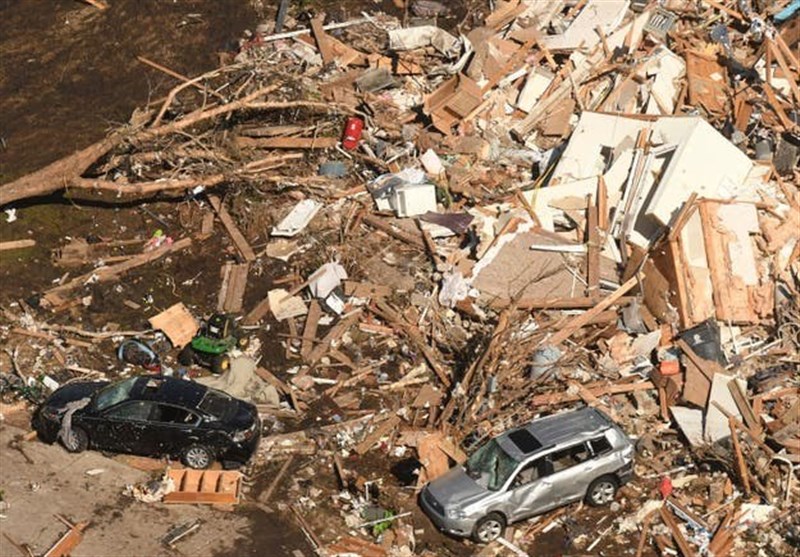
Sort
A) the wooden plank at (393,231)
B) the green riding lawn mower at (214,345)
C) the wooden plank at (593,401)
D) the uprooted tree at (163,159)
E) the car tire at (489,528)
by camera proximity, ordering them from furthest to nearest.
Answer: the uprooted tree at (163,159)
the wooden plank at (393,231)
the green riding lawn mower at (214,345)
the wooden plank at (593,401)
the car tire at (489,528)

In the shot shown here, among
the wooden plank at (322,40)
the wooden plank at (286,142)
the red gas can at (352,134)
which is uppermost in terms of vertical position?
the wooden plank at (322,40)

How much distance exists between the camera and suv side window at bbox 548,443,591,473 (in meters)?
17.0

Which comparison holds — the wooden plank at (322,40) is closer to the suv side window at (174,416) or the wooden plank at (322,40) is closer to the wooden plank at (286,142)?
the wooden plank at (286,142)

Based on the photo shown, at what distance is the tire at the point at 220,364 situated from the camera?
1991cm

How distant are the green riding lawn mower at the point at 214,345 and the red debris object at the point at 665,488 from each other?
7.51 meters

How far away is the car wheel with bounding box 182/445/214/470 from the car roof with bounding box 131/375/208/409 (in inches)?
26.4

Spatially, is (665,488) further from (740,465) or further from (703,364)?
(703,364)

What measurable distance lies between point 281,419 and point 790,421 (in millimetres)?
8207

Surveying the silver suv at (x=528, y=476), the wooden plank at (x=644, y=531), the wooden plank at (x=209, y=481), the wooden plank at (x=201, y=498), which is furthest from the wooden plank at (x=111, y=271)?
the wooden plank at (x=644, y=531)

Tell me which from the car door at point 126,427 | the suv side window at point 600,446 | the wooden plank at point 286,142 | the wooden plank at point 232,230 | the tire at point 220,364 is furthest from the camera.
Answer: the wooden plank at point 286,142

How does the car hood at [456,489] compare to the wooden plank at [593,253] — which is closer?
the car hood at [456,489]

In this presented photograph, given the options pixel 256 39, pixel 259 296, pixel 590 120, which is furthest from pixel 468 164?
pixel 256 39

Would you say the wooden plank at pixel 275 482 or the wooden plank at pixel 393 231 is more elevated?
the wooden plank at pixel 393 231

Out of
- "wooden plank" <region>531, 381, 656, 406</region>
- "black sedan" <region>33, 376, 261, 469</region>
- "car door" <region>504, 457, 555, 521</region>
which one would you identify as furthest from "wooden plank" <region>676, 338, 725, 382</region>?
"black sedan" <region>33, 376, 261, 469</region>
